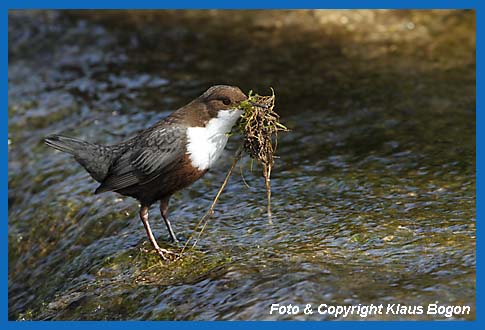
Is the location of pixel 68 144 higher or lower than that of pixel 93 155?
higher

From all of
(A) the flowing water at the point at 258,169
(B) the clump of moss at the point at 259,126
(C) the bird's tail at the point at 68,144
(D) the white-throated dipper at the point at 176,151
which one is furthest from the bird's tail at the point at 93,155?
(B) the clump of moss at the point at 259,126

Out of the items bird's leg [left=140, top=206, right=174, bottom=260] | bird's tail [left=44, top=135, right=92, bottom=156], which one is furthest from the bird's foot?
bird's tail [left=44, top=135, right=92, bottom=156]

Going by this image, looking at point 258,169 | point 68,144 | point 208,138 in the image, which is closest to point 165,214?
point 208,138

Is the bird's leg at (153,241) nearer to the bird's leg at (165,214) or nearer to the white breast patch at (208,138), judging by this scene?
the bird's leg at (165,214)

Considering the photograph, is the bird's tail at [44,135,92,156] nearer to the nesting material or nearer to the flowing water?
the flowing water

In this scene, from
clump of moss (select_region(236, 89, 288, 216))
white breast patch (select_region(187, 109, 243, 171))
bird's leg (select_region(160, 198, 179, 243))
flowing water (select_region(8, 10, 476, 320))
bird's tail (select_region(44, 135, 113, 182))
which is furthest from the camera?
bird's tail (select_region(44, 135, 113, 182))

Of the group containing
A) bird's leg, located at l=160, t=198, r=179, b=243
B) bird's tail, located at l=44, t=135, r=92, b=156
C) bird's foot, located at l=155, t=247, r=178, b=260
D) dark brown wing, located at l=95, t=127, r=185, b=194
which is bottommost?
bird's foot, located at l=155, t=247, r=178, b=260

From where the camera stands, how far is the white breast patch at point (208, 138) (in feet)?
17.0

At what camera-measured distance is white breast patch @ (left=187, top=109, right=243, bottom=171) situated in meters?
5.18

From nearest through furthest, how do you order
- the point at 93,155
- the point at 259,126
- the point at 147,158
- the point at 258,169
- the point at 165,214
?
the point at 259,126, the point at 147,158, the point at 165,214, the point at 93,155, the point at 258,169

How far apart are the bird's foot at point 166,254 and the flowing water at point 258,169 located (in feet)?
0.25

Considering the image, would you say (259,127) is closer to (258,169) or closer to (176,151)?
(176,151)

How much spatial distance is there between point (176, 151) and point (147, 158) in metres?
0.25

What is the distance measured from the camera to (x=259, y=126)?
5086mm
